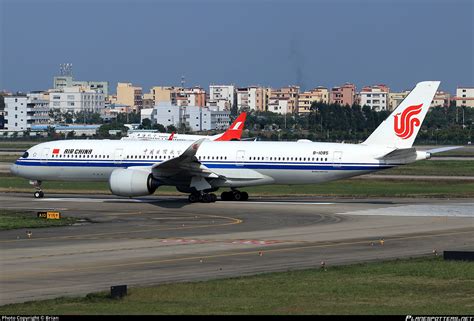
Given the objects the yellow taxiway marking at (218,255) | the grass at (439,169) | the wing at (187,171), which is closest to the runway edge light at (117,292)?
the yellow taxiway marking at (218,255)

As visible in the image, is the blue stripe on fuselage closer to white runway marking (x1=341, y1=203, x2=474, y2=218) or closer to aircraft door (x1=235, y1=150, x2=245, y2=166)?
aircraft door (x1=235, y1=150, x2=245, y2=166)

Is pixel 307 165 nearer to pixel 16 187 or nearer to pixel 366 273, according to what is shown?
pixel 16 187

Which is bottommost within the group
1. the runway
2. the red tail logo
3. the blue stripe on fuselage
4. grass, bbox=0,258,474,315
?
the runway

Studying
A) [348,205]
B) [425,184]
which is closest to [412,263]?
[348,205]

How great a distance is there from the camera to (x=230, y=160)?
60656mm

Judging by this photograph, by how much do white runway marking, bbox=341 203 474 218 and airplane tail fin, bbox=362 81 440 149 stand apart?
3.99m

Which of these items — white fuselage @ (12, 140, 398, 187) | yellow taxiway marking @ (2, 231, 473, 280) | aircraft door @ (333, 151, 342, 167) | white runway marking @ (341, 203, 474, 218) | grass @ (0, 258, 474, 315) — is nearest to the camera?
grass @ (0, 258, 474, 315)

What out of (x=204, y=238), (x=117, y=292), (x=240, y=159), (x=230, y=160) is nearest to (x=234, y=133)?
(x=230, y=160)

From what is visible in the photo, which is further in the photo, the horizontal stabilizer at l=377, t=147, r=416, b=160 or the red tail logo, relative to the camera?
the red tail logo

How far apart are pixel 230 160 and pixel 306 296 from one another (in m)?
34.2

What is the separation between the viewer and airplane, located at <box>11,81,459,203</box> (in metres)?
58.1

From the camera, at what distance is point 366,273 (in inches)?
1231

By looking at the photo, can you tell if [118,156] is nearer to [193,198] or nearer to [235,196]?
[193,198]

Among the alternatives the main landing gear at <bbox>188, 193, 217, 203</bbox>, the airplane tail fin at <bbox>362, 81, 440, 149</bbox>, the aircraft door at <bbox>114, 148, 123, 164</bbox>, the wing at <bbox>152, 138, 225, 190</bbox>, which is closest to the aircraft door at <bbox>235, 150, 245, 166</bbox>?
the wing at <bbox>152, 138, 225, 190</bbox>
